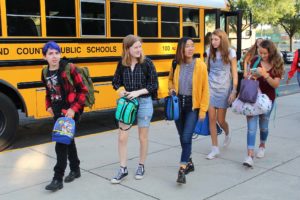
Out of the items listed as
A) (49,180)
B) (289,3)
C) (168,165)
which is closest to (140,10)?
(168,165)

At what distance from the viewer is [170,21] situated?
321 inches

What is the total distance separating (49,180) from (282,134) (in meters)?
3.84

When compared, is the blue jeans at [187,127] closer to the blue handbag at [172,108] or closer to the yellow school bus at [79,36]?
the blue handbag at [172,108]

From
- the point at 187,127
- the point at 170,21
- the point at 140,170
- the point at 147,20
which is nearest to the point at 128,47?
the point at 187,127

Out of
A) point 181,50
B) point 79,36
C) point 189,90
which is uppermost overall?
point 79,36

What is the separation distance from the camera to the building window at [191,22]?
27.9 feet

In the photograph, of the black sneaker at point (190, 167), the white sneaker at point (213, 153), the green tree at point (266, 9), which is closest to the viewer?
the black sneaker at point (190, 167)

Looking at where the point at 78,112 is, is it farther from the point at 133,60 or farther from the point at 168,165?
the point at 168,165

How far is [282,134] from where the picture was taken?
263 inches

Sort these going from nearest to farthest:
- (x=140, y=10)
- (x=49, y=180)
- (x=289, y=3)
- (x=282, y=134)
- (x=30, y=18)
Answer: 1. (x=49, y=180)
2. (x=30, y=18)
3. (x=282, y=134)
4. (x=140, y=10)
5. (x=289, y=3)

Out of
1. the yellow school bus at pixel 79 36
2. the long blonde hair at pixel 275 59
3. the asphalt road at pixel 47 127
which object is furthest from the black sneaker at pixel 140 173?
the asphalt road at pixel 47 127

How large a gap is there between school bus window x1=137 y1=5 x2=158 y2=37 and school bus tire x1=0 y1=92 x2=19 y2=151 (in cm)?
272

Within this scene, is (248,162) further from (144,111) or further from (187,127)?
(144,111)

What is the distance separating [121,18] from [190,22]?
1940mm
